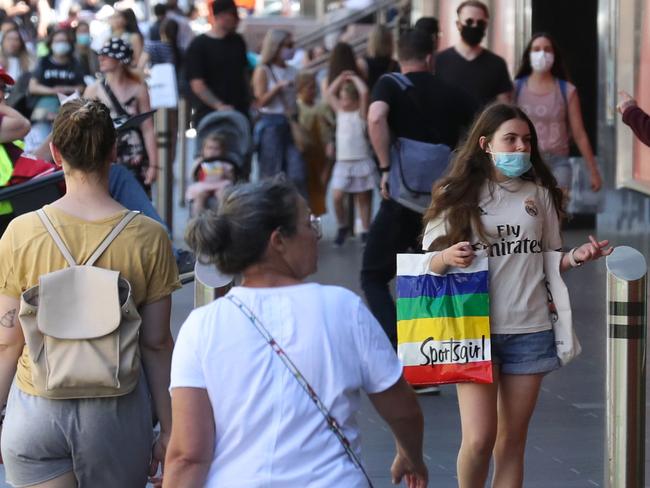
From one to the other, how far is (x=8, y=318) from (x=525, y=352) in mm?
1817

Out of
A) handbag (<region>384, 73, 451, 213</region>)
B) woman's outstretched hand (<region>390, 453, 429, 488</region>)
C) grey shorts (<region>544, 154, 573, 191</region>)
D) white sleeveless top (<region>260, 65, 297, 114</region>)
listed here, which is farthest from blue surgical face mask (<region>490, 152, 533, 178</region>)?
white sleeveless top (<region>260, 65, 297, 114</region>)

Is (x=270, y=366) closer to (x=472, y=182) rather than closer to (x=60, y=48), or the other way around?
(x=472, y=182)

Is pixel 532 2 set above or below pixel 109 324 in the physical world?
above

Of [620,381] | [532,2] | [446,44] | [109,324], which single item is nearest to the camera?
[109,324]

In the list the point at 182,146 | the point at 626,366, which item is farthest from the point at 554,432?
the point at 182,146

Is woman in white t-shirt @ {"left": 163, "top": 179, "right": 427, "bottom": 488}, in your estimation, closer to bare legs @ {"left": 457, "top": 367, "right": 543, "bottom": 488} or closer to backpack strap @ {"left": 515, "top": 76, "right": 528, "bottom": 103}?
bare legs @ {"left": 457, "top": 367, "right": 543, "bottom": 488}

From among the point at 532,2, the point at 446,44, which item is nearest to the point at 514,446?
the point at 532,2

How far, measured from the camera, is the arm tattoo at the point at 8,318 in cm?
411

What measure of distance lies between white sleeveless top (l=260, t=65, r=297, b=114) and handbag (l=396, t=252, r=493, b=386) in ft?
31.0

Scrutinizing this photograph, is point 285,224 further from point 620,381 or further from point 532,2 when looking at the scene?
point 532,2

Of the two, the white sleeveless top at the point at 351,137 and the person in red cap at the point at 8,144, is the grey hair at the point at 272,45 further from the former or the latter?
the person in red cap at the point at 8,144

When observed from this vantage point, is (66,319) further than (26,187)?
No

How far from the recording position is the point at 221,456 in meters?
3.30

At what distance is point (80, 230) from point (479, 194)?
5.43ft
